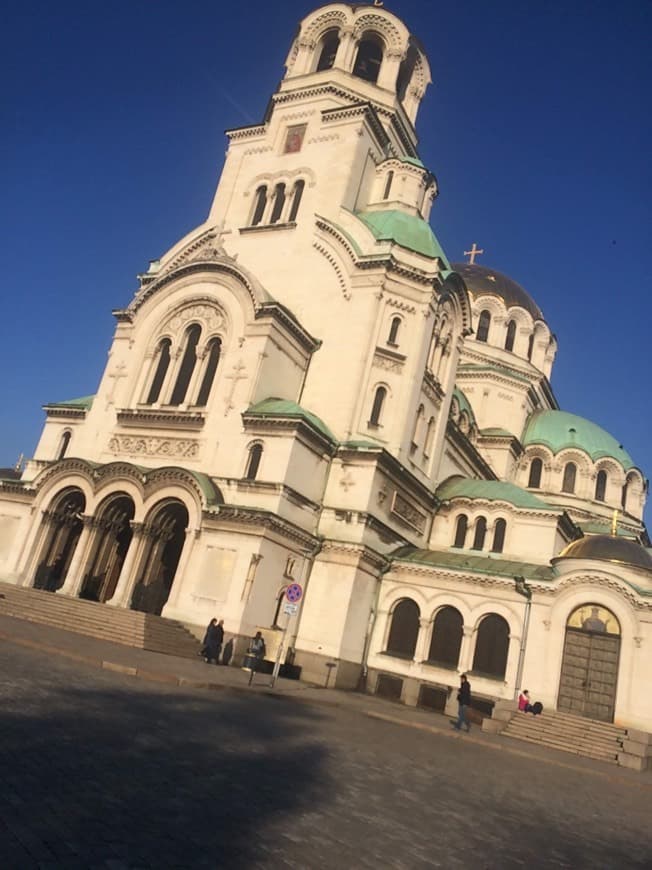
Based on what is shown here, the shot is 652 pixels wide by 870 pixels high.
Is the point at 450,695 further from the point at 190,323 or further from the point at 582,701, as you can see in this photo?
the point at 190,323

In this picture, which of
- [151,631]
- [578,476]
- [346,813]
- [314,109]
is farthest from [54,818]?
[578,476]

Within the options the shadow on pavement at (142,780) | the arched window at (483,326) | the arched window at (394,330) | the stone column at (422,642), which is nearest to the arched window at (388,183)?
the arched window at (394,330)

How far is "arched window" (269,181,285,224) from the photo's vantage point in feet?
116

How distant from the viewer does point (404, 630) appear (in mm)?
28578

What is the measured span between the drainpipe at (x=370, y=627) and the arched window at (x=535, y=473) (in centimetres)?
2201

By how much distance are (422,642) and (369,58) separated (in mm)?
33363

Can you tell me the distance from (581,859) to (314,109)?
36.9 meters

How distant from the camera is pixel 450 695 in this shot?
1033 inches

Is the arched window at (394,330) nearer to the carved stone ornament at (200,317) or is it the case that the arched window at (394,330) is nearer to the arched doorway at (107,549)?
the carved stone ornament at (200,317)

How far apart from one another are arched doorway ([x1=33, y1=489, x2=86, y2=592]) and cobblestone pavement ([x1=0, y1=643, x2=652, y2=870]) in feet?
51.1

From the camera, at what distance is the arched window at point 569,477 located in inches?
1875

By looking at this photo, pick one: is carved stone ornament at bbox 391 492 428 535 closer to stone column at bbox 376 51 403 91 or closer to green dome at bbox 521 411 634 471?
green dome at bbox 521 411 634 471

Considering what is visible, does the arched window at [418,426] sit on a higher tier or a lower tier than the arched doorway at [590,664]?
higher

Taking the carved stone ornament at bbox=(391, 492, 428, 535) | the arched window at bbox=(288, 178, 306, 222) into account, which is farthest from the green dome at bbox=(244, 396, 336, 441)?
the arched window at bbox=(288, 178, 306, 222)
